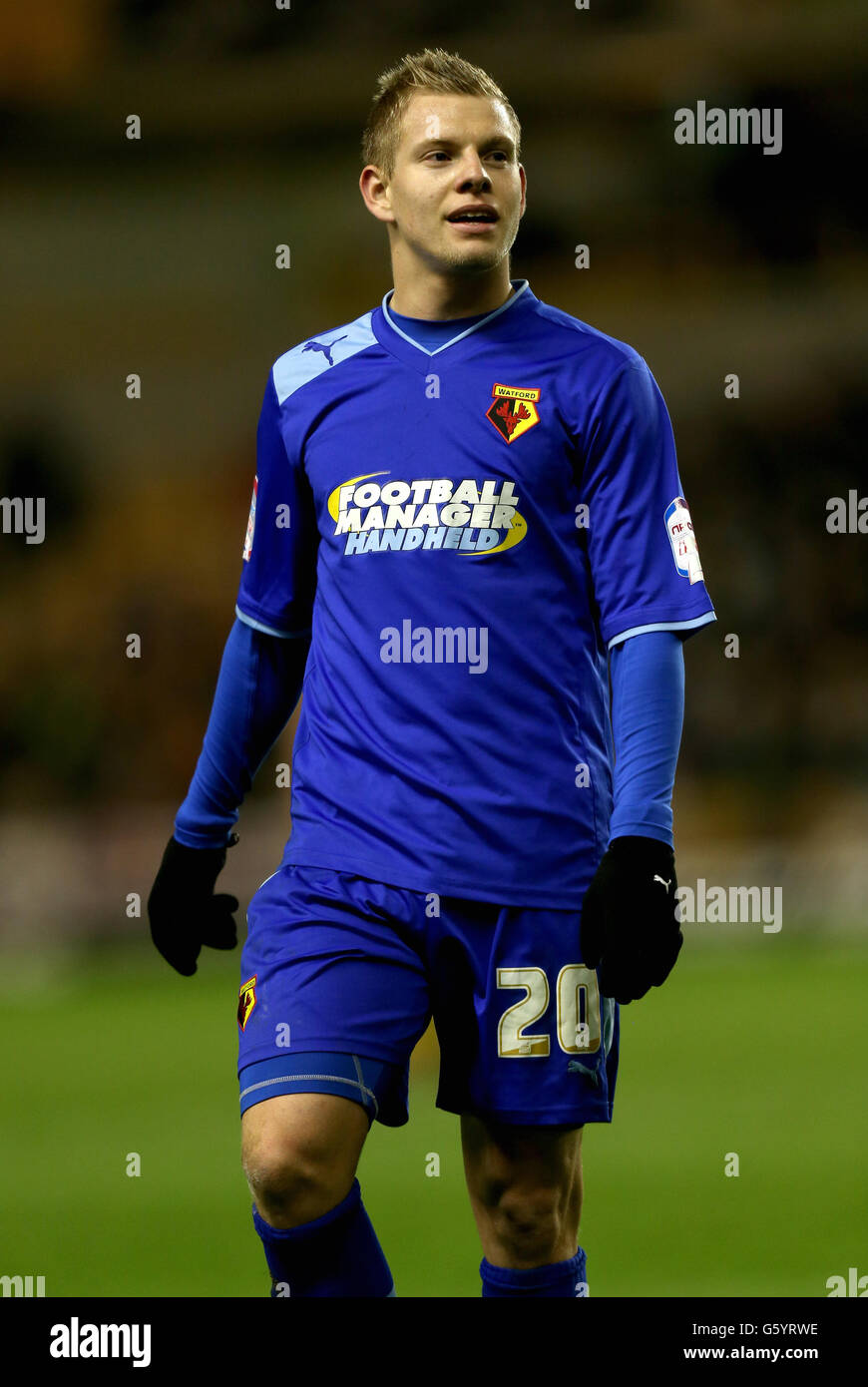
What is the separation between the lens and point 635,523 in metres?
2.72

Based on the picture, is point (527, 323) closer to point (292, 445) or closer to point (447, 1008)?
point (292, 445)

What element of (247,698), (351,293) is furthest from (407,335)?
(351,293)

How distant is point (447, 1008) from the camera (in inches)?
106

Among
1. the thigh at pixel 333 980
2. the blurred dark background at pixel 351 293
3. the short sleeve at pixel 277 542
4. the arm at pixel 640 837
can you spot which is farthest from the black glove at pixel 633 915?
the blurred dark background at pixel 351 293

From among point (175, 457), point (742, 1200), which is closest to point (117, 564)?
point (175, 457)

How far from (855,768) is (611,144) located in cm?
478

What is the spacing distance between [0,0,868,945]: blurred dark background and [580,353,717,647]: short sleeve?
419 inches

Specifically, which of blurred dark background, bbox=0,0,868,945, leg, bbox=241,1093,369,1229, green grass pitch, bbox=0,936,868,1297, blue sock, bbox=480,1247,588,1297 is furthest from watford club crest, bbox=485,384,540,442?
blurred dark background, bbox=0,0,868,945

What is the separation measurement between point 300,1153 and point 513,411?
1069 millimetres

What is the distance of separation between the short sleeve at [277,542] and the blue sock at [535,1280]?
3.32 feet

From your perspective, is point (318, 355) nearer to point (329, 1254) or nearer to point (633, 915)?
point (633, 915)

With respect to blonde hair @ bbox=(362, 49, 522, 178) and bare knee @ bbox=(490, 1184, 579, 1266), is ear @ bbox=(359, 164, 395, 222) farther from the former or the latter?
bare knee @ bbox=(490, 1184, 579, 1266)

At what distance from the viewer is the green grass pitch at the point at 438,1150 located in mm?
4664

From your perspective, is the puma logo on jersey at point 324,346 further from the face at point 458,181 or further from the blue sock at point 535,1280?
the blue sock at point 535,1280
